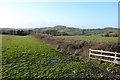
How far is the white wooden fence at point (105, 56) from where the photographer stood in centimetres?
1809

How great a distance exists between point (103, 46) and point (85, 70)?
7078mm

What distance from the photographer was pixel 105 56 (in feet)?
62.5

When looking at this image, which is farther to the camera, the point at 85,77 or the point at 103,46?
the point at 103,46

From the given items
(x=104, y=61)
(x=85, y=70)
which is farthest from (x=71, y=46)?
(x=85, y=70)

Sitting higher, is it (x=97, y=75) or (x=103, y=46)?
(x=103, y=46)

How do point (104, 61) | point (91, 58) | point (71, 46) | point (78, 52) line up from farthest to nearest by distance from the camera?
1. point (71, 46)
2. point (78, 52)
3. point (91, 58)
4. point (104, 61)

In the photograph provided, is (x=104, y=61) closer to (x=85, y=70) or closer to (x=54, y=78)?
(x=85, y=70)

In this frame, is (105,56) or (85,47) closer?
(105,56)

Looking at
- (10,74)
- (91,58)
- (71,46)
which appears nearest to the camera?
(10,74)

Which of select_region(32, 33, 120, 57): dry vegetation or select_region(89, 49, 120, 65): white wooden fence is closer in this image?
select_region(89, 49, 120, 65): white wooden fence

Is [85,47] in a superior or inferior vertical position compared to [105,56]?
superior

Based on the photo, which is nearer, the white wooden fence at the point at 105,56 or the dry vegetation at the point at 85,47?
the white wooden fence at the point at 105,56

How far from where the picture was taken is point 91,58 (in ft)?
69.5

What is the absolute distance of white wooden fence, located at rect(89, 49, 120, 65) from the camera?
1809 centimetres
